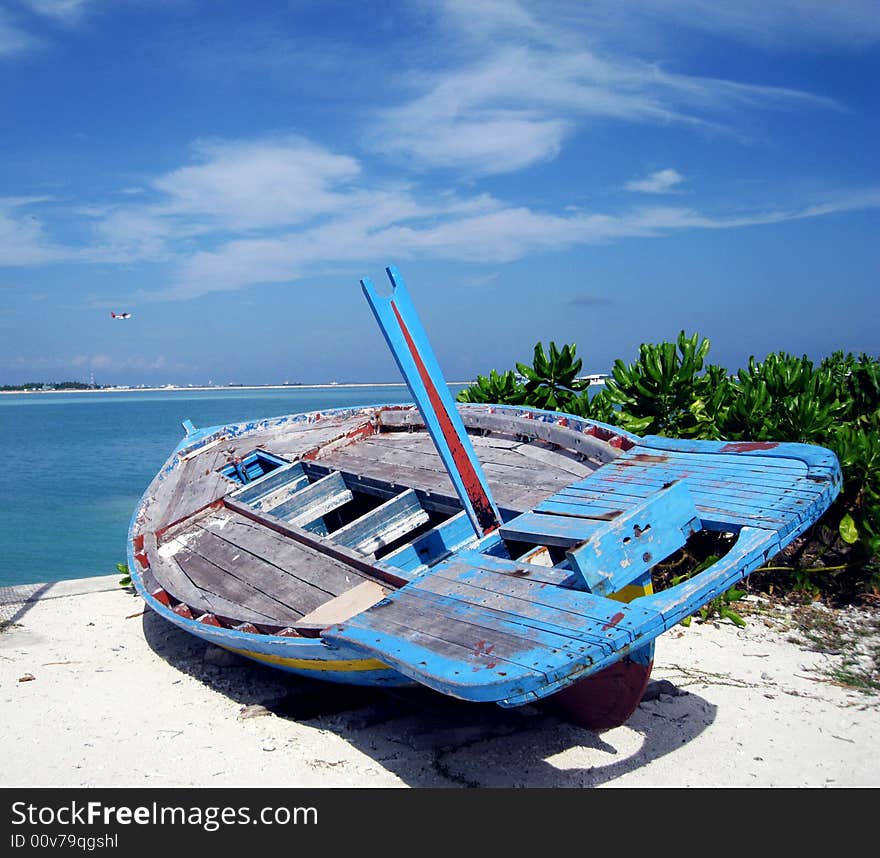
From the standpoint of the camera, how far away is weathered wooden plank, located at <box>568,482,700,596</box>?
11.9 feet

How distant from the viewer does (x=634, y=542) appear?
380 centimetres

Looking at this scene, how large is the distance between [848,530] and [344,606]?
4751 millimetres

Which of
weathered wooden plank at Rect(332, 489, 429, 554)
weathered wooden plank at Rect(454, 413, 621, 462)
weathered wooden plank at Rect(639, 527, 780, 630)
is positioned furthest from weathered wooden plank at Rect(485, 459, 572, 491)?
weathered wooden plank at Rect(639, 527, 780, 630)

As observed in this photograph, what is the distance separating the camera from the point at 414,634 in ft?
11.7

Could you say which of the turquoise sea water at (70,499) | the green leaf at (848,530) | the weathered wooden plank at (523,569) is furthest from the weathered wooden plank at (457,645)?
→ the turquoise sea water at (70,499)

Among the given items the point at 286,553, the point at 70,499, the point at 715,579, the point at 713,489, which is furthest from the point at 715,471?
the point at 70,499

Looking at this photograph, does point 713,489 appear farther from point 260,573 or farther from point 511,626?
point 260,573

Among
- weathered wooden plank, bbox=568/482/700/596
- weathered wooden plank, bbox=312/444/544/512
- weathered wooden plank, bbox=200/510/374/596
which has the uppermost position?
weathered wooden plank, bbox=568/482/700/596

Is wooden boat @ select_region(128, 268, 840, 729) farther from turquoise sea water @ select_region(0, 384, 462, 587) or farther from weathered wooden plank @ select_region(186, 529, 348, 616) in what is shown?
turquoise sea water @ select_region(0, 384, 462, 587)

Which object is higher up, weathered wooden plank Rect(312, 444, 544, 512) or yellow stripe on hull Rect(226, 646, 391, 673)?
weathered wooden plank Rect(312, 444, 544, 512)

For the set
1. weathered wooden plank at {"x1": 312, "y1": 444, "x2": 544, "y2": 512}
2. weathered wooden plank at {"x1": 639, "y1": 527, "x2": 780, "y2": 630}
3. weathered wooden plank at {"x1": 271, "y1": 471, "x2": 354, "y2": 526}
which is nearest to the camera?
weathered wooden plank at {"x1": 639, "y1": 527, "x2": 780, "y2": 630}

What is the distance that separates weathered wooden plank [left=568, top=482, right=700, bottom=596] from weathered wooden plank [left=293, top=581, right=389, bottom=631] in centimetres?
140

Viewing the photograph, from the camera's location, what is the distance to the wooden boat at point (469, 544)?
335 centimetres

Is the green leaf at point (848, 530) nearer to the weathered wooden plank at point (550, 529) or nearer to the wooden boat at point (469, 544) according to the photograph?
the wooden boat at point (469, 544)
